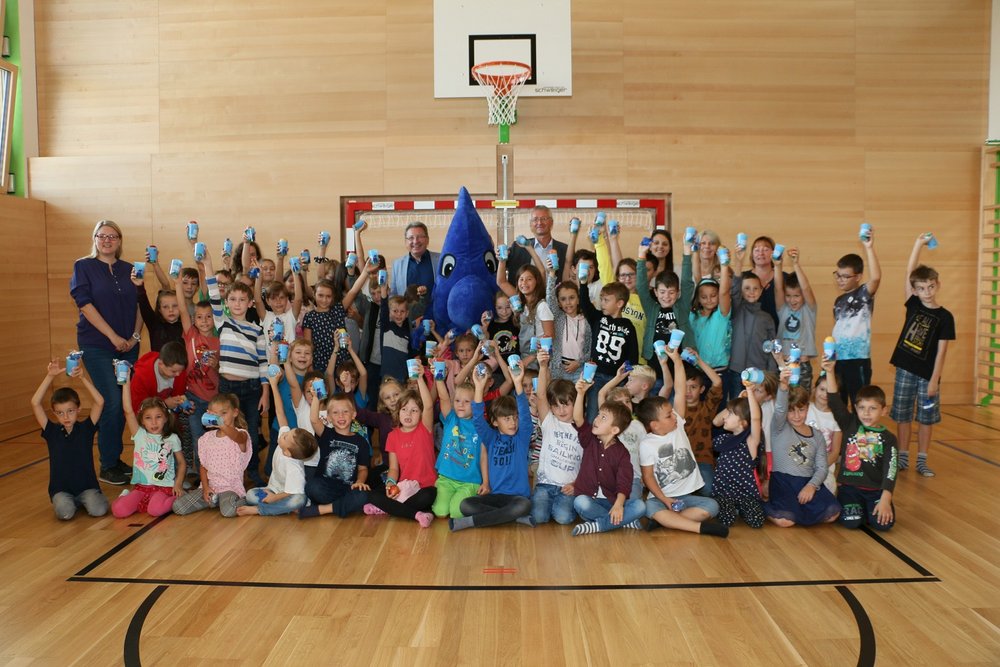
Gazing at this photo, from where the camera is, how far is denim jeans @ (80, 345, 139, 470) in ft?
19.6

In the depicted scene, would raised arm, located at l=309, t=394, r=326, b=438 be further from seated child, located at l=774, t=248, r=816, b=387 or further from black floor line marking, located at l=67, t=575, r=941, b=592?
seated child, located at l=774, t=248, r=816, b=387

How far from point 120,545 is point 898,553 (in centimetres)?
420

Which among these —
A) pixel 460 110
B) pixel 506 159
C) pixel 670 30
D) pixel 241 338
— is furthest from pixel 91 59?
pixel 670 30

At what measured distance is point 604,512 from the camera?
480 centimetres

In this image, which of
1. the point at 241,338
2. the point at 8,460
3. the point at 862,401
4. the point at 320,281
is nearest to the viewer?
the point at 862,401

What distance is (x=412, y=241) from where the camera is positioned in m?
6.58

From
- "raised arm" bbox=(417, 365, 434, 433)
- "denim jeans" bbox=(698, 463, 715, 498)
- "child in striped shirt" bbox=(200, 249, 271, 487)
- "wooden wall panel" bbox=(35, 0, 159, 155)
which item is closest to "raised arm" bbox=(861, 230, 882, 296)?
"denim jeans" bbox=(698, 463, 715, 498)

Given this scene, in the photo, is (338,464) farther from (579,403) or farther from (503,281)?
(503,281)

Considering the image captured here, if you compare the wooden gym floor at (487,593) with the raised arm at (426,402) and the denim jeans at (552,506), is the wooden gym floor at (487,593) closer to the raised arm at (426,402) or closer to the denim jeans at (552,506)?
the denim jeans at (552,506)

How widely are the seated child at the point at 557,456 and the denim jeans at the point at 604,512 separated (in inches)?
4.2

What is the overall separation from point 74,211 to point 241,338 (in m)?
4.58

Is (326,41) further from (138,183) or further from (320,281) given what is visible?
(320,281)

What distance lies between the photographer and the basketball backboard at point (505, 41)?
27.5 ft

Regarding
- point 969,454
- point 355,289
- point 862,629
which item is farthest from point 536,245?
point 862,629
